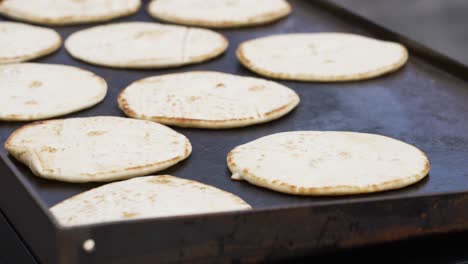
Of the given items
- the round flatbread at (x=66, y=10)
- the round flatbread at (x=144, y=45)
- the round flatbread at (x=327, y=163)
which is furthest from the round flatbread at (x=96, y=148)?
the round flatbread at (x=66, y=10)

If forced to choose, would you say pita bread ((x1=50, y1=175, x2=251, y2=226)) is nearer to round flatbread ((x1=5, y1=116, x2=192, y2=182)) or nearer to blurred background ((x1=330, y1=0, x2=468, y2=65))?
round flatbread ((x1=5, y1=116, x2=192, y2=182))

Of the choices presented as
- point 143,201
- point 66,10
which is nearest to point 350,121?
point 143,201

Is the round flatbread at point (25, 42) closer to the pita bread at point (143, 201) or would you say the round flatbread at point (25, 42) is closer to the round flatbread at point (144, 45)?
the round flatbread at point (144, 45)

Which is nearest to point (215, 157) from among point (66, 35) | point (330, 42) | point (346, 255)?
point (346, 255)

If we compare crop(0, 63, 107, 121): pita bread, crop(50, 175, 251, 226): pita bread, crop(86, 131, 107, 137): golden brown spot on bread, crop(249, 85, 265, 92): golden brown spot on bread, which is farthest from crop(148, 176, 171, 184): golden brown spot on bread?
crop(249, 85, 265, 92): golden brown spot on bread

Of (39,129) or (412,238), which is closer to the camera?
(412,238)

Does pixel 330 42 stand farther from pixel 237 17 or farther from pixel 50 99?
pixel 50 99
